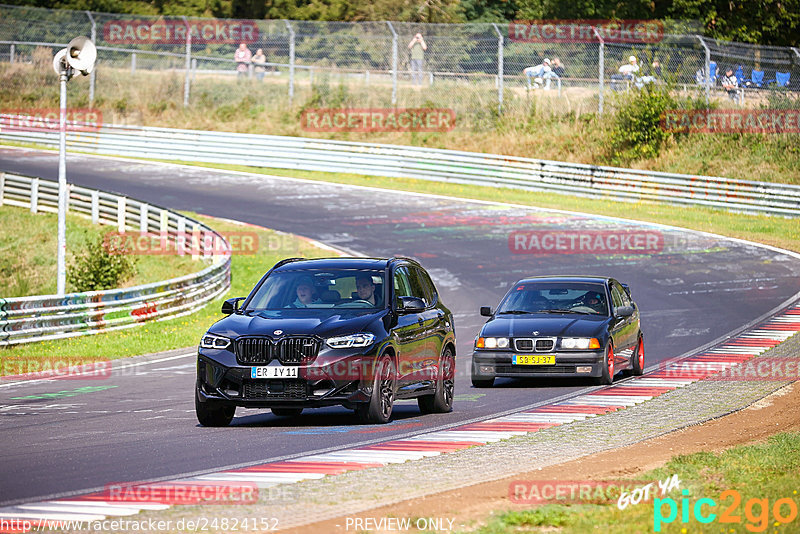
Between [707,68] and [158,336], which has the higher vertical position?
[707,68]

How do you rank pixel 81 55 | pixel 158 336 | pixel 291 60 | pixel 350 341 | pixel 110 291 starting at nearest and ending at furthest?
pixel 350 341, pixel 81 55, pixel 110 291, pixel 158 336, pixel 291 60

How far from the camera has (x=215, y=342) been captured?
11.8 m

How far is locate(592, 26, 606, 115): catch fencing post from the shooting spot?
4238 cm

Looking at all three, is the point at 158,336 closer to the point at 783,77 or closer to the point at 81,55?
the point at 81,55

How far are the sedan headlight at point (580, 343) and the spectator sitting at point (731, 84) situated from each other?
90.1ft

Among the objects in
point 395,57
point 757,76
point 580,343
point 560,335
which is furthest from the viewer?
point 395,57

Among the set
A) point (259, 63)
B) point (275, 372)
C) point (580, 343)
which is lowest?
point (580, 343)

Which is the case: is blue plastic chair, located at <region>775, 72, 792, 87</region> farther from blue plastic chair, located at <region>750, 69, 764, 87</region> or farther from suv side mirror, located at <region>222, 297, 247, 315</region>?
suv side mirror, located at <region>222, 297, 247, 315</region>

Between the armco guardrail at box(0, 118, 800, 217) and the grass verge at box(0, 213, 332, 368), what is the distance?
12947 mm

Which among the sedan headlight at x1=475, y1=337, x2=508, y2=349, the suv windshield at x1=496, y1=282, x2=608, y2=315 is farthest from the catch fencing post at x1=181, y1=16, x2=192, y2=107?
the sedan headlight at x1=475, y1=337, x2=508, y2=349

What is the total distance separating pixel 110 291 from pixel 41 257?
39.4 feet

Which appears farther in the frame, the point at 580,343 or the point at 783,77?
the point at 783,77

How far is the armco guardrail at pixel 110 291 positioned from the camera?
20.8m

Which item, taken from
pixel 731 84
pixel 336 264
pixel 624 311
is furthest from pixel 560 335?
pixel 731 84
